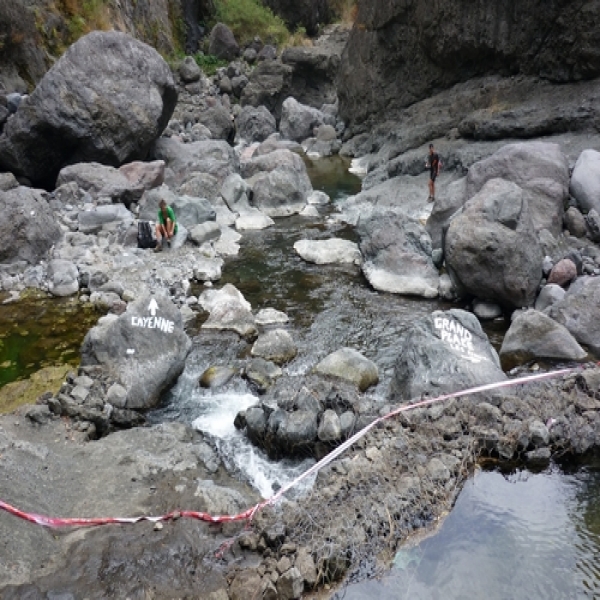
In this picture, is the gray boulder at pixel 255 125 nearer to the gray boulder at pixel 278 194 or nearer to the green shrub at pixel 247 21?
the green shrub at pixel 247 21

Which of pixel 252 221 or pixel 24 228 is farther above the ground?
pixel 24 228

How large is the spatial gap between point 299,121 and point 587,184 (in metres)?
→ 21.5

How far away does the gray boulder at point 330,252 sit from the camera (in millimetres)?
13195

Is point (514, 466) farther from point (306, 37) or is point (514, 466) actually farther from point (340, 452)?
point (306, 37)

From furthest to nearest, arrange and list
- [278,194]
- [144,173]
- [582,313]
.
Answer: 1. [278,194]
2. [144,173]
3. [582,313]

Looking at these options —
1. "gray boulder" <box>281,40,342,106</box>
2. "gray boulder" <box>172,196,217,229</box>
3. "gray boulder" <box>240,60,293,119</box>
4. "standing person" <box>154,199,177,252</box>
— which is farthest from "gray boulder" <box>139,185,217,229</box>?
"gray boulder" <box>281,40,342,106</box>

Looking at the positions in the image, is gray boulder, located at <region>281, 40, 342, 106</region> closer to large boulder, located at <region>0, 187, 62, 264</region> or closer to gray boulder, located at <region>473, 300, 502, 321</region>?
large boulder, located at <region>0, 187, 62, 264</region>

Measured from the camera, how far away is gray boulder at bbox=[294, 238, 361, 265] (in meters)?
13.2

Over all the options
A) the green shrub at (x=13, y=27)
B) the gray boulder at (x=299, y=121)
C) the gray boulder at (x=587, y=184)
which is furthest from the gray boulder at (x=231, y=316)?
the gray boulder at (x=299, y=121)

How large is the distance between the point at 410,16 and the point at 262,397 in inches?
806

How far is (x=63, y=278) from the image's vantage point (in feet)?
37.4

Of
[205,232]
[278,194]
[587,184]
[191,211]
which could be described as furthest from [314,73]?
[587,184]

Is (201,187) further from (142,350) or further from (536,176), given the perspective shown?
(142,350)

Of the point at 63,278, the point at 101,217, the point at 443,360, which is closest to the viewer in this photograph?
the point at 443,360
